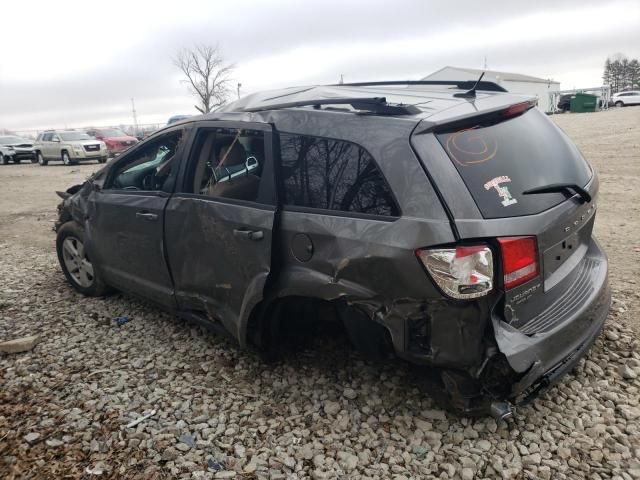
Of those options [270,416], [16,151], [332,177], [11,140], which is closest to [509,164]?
[332,177]

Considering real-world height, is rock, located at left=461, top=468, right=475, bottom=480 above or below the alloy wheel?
below

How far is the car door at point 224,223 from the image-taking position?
2.83 m

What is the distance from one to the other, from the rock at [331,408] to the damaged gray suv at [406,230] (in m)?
0.44

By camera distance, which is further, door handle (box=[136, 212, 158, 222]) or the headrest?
door handle (box=[136, 212, 158, 222])

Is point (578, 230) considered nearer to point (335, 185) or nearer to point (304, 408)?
point (335, 185)

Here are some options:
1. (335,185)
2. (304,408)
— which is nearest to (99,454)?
(304,408)

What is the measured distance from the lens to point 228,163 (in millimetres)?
3160

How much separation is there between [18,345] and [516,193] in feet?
11.6

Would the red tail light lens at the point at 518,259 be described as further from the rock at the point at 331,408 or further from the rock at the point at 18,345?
the rock at the point at 18,345

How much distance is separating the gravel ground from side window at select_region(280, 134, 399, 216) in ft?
3.36

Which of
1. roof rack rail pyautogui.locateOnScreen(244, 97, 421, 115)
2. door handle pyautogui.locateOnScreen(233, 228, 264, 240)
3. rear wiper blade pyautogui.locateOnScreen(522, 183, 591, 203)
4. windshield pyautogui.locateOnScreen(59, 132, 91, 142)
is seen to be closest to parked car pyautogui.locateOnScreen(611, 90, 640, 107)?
windshield pyautogui.locateOnScreen(59, 132, 91, 142)

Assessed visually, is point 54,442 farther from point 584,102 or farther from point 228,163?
point 584,102

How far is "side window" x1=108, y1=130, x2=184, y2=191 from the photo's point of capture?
348cm

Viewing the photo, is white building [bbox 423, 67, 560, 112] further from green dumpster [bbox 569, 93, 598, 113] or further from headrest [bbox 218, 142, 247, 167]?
headrest [bbox 218, 142, 247, 167]
